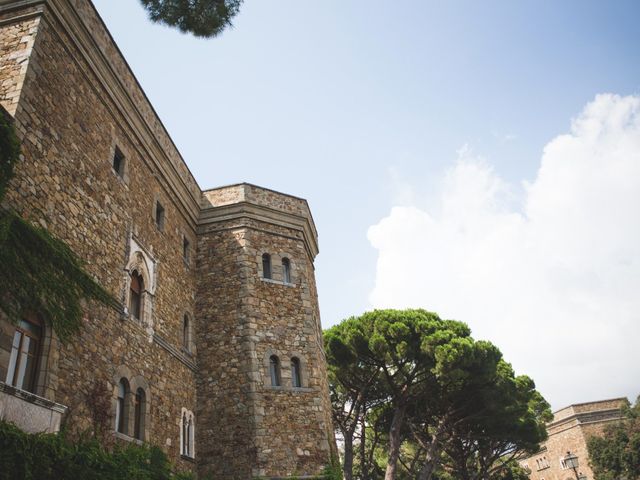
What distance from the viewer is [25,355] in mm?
7465

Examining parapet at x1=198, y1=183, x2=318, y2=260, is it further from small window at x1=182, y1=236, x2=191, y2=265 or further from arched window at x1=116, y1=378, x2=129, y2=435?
arched window at x1=116, y1=378, x2=129, y2=435

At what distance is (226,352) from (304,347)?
2.17m

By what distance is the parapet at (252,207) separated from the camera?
51.1 feet

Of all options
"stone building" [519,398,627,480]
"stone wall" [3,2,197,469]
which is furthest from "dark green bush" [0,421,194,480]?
"stone building" [519,398,627,480]

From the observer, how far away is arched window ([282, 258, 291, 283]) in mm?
15281

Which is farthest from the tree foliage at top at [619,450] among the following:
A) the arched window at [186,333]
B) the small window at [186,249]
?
the small window at [186,249]

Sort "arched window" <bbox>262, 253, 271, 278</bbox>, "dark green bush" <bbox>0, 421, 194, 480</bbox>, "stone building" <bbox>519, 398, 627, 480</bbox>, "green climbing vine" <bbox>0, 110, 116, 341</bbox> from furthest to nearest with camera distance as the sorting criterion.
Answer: "stone building" <bbox>519, 398, 627, 480</bbox> → "arched window" <bbox>262, 253, 271, 278</bbox> → "green climbing vine" <bbox>0, 110, 116, 341</bbox> → "dark green bush" <bbox>0, 421, 194, 480</bbox>

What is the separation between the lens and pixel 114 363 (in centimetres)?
954

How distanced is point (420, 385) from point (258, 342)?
10.5 metres

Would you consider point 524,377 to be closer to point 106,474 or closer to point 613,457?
point 613,457

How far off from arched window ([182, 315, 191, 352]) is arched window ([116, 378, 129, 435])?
329 centimetres

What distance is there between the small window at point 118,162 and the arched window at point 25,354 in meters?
4.57

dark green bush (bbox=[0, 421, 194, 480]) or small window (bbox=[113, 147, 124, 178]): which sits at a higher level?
small window (bbox=[113, 147, 124, 178])

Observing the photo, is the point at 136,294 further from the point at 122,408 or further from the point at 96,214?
the point at 122,408
